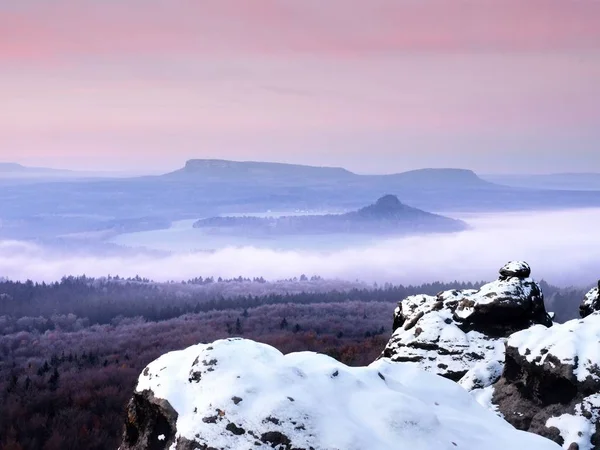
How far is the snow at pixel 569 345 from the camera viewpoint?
675 inches

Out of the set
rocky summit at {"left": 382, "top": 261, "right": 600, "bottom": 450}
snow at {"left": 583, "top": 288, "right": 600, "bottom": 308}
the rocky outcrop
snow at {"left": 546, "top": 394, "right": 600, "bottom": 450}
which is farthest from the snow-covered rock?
snow at {"left": 583, "top": 288, "right": 600, "bottom": 308}

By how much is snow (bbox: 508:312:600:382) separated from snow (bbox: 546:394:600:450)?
28.7 inches

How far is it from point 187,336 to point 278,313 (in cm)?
4490

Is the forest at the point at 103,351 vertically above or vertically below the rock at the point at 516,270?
below

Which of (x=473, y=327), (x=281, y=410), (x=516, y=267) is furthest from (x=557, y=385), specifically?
(x=281, y=410)

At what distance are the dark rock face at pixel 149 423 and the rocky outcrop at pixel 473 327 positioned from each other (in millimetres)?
14977

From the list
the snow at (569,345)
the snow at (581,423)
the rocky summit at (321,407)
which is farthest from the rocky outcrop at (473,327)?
the rocky summit at (321,407)

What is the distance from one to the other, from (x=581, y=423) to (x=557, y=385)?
1386 mm

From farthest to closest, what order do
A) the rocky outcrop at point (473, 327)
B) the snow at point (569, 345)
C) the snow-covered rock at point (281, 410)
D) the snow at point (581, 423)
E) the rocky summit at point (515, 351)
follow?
the rocky outcrop at point (473, 327)
the snow at point (569, 345)
the rocky summit at point (515, 351)
the snow at point (581, 423)
the snow-covered rock at point (281, 410)

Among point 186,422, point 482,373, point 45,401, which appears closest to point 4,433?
point 45,401

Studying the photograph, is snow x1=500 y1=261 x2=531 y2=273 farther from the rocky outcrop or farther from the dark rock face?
the dark rock face

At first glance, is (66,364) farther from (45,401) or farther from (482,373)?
(482,373)

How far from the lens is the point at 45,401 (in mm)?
84375

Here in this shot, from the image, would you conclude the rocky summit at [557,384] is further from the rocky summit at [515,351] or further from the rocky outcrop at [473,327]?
the rocky outcrop at [473,327]
